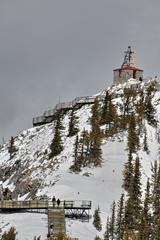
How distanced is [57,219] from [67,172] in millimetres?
26178

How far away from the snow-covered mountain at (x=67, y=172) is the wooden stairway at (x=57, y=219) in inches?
31.6

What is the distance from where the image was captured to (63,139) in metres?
141

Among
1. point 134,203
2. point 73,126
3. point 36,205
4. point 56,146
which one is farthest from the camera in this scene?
point 73,126

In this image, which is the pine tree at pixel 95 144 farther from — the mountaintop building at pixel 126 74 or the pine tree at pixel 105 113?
the mountaintop building at pixel 126 74

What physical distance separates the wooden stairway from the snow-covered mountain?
0.80 m

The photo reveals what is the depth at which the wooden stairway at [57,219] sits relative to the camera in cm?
9362

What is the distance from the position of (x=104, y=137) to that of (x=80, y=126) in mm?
10715

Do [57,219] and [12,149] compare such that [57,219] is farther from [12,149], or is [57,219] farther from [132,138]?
[12,149]

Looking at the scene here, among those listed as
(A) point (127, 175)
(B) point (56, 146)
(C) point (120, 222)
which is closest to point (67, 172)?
(A) point (127, 175)

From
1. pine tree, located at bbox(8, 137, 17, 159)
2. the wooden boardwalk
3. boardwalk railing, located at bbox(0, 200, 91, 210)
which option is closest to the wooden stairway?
the wooden boardwalk

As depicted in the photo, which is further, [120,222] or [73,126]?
[73,126]

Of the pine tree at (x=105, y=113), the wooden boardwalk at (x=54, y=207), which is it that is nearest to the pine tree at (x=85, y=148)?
the pine tree at (x=105, y=113)

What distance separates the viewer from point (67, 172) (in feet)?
403

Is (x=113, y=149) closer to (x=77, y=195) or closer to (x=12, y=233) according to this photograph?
(x=77, y=195)
